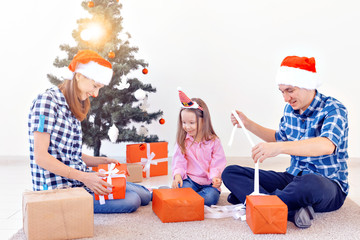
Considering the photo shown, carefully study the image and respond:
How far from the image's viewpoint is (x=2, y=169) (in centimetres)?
279

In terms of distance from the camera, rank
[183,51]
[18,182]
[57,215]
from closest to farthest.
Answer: [57,215]
[18,182]
[183,51]

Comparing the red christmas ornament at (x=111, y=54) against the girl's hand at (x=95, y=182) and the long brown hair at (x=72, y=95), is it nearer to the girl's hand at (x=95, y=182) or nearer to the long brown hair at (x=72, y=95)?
the long brown hair at (x=72, y=95)

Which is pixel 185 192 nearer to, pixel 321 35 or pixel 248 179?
pixel 248 179

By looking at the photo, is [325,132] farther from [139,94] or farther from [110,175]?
[139,94]

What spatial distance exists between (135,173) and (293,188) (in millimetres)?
1161

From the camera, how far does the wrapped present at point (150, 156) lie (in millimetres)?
2506

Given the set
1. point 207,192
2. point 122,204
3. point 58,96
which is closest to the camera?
point 58,96

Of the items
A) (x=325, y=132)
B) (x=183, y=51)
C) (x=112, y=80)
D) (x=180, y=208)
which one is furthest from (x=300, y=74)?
(x=183, y=51)

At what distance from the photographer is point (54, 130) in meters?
1.46

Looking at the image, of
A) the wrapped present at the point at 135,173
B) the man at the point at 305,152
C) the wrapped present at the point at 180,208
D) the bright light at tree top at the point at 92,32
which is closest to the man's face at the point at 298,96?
the man at the point at 305,152

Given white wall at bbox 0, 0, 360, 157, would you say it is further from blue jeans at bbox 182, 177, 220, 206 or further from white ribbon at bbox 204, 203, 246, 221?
white ribbon at bbox 204, 203, 246, 221

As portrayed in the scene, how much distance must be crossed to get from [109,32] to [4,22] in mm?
1109

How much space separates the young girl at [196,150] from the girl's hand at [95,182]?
47 cm

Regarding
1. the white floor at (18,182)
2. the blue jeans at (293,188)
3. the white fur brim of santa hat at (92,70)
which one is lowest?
the white floor at (18,182)
